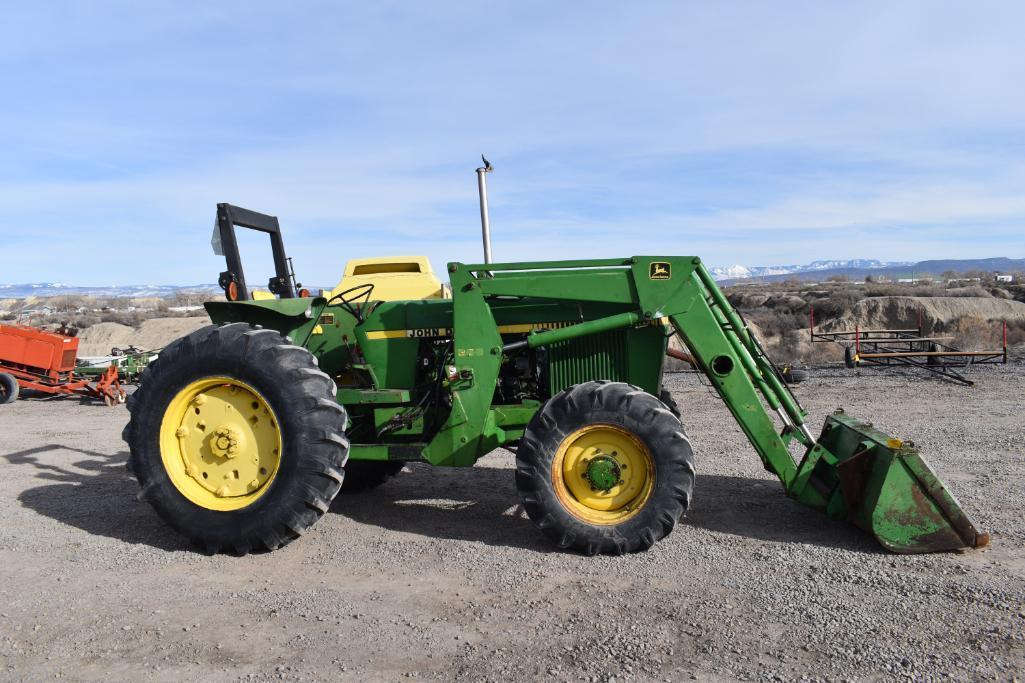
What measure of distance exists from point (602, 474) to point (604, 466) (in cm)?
6

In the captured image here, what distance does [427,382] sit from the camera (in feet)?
20.3


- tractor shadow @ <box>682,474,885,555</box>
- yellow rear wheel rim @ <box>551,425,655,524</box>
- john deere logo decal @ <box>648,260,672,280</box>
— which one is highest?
john deere logo decal @ <box>648,260,672,280</box>

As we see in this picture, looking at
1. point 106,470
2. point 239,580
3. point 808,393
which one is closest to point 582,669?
point 239,580

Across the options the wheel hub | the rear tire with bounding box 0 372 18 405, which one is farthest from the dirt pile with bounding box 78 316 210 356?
the wheel hub

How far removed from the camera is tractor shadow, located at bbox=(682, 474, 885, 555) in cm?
533

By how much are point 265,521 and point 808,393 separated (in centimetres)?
951

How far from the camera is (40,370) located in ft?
49.2

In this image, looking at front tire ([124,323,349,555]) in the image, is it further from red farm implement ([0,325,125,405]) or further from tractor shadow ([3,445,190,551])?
red farm implement ([0,325,125,405])

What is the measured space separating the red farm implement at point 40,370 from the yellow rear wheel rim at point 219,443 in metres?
9.99

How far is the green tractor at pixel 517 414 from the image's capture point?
5.17 m

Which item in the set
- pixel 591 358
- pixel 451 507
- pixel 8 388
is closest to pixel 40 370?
pixel 8 388

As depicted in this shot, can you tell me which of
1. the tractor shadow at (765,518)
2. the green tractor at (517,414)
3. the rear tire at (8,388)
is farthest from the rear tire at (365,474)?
the rear tire at (8,388)

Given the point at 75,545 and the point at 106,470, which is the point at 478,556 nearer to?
the point at 75,545

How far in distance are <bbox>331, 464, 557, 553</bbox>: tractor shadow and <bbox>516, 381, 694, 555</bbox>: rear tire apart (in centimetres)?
33
